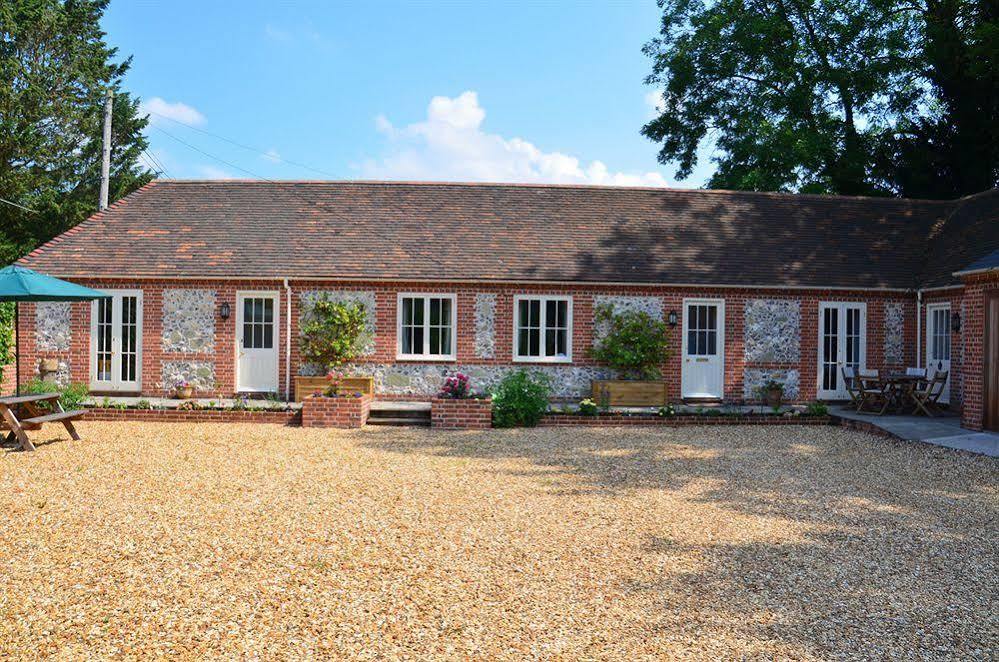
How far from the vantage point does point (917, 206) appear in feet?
66.7

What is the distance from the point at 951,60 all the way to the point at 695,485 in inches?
894

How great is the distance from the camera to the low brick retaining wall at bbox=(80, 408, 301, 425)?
46.4 ft

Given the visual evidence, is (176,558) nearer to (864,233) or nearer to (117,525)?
(117,525)

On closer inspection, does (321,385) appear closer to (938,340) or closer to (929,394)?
(929,394)

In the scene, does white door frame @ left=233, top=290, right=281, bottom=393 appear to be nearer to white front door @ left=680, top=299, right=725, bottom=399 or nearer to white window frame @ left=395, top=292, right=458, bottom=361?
white window frame @ left=395, top=292, right=458, bottom=361

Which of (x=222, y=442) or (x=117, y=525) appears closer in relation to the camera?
(x=117, y=525)

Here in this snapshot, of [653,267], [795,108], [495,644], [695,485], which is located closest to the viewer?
[495,644]

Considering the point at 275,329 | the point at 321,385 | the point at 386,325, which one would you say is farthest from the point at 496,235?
the point at 275,329

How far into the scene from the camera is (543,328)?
672 inches

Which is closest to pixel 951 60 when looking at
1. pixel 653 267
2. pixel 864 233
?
pixel 864 233

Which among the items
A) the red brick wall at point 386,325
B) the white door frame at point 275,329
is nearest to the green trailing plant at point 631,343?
the red brick wall at point 386,325

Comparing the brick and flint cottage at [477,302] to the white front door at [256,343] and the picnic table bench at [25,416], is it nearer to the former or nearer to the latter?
the white front door at [256,343]

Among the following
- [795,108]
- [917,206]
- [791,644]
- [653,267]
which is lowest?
[791,644]

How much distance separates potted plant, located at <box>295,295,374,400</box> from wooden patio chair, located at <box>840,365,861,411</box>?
1073cm
